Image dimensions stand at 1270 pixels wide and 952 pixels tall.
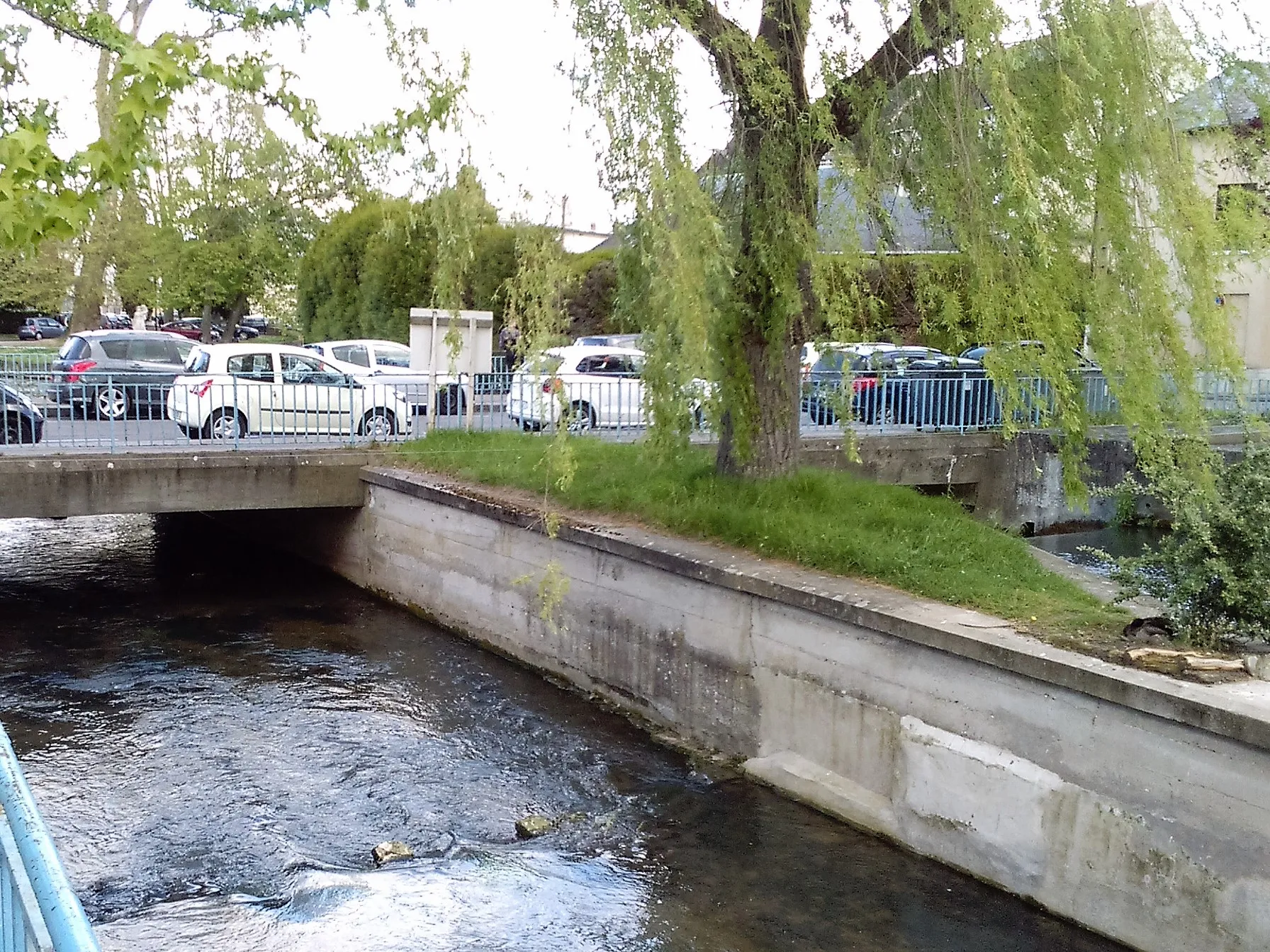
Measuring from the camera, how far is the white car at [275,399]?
49.7 feet

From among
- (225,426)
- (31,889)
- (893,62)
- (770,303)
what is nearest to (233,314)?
(225,426)

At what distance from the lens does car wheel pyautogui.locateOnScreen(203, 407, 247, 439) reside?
1498cm

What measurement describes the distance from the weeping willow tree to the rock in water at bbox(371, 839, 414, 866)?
4.12 metres

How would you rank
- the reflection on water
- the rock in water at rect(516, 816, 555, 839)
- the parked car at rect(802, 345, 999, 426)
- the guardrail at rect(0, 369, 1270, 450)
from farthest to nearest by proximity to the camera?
the reflection on water
the parked car at rect(802, 345, 999, 426)
the guardrail at rect(0, 369, 1270, 450)
the rock in water at rect(516, 816, 555, 839)

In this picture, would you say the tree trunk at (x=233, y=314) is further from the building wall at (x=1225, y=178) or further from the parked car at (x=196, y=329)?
the building wall at (x=1225, y=178)

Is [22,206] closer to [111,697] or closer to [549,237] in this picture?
[549,237]

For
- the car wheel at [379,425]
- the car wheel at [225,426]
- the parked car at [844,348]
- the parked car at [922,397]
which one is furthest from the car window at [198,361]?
the parked car at [844,348]

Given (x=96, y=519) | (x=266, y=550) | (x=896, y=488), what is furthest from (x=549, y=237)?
(x=96, y=519)

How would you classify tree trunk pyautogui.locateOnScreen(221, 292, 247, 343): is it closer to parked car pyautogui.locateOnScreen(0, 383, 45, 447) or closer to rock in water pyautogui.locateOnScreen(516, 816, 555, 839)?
parked car pyautogui.locateOnScreen(0, 383, 45, 447)

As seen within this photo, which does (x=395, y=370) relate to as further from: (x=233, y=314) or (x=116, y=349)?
(x=233, y=314)

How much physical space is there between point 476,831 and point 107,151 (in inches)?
203

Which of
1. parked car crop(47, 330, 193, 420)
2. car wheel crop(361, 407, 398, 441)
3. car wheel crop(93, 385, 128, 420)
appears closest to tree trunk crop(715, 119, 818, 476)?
car wheel crop(361, 407, 398, 441)

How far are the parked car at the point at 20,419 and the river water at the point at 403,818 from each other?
2385mm

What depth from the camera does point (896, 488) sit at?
12.5 meters
